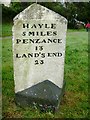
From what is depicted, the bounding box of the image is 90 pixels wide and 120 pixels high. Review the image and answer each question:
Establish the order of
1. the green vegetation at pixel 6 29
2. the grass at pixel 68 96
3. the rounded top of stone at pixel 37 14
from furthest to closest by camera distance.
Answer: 1. the green vegetation at pixel 6 29
2. the grass at pixel 68 96
3. the rounded top of stone at pixel 37 14

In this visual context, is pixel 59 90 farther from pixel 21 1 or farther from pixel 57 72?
pixel 21 1

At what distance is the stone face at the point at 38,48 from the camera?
610cm

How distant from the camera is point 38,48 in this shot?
6.23 m

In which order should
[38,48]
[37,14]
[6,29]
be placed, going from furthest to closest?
[6,29] → [38,48] → [37,14]

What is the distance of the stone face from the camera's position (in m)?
6.10

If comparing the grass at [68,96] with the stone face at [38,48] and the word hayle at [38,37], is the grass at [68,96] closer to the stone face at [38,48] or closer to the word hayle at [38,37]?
the stone face at [38,48]

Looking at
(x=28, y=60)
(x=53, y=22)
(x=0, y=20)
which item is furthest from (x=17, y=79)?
(x=0, y=20)

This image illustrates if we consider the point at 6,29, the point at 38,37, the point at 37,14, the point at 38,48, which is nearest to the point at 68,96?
the point at 38,48

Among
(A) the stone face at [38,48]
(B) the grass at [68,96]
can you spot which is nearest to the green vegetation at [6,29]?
(B) the grass at [68,96]

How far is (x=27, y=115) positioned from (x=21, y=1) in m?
20.8

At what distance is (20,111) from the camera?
6.29 m

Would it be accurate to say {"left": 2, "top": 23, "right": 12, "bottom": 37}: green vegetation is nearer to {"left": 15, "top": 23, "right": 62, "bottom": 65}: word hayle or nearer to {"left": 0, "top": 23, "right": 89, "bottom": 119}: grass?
{"left": 0, "top": 23, "right": 89, "bottom": 119}: grass

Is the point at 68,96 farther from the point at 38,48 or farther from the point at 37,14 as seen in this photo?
the point at 37,14

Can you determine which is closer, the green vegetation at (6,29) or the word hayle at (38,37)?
the word hayle at (38,37)
